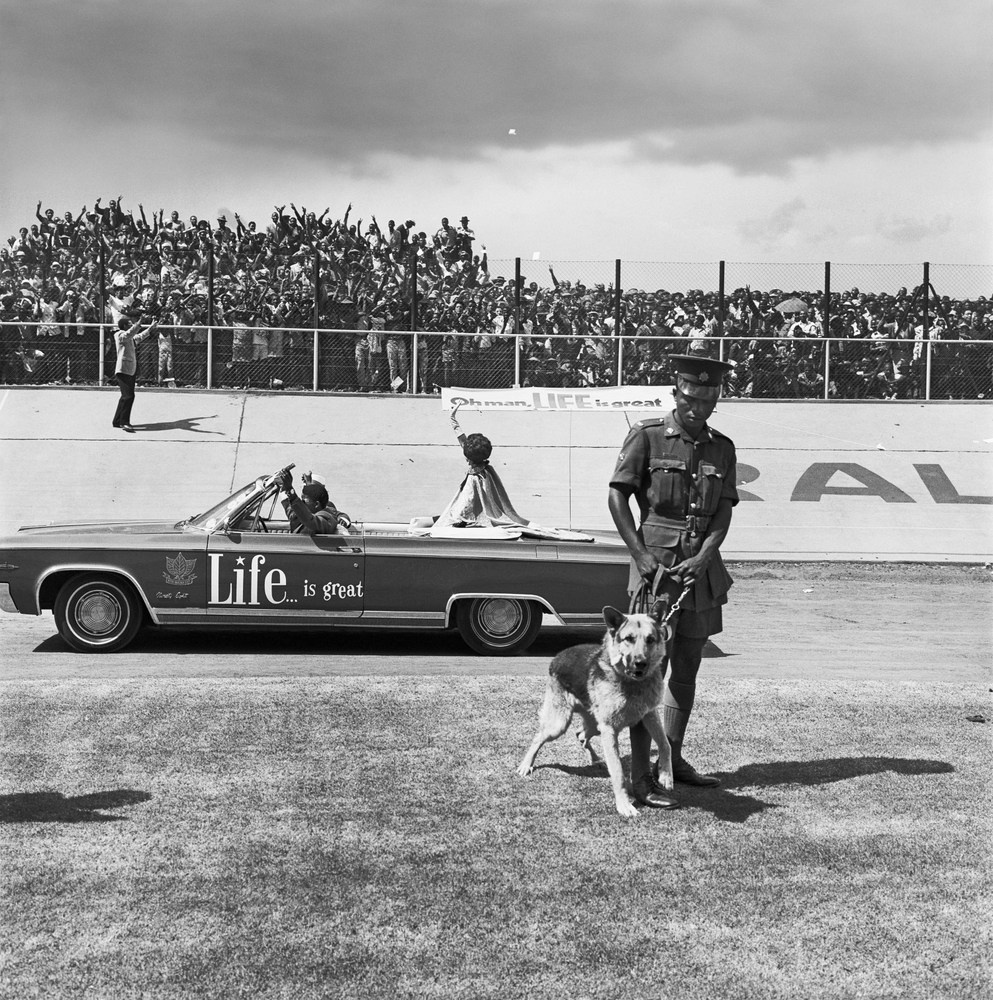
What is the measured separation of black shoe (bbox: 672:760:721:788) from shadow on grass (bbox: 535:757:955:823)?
32 mm

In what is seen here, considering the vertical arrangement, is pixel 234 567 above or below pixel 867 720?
above

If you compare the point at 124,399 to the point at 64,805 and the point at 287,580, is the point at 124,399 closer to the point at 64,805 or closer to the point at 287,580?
the point at 287,580

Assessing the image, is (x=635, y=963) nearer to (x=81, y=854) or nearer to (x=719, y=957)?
(x=719, y=957)

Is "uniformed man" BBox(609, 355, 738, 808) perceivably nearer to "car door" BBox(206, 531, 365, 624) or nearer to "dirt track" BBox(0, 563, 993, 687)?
"dirt track" BBox(0, 563, 993, 687)

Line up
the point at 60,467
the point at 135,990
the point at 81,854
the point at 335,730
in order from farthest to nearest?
the point at 60,467, the point at 335,730, the point at 81,854, the point at 135,990

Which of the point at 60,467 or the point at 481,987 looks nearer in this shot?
the point at 481,987

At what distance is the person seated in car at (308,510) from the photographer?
30.0 feet

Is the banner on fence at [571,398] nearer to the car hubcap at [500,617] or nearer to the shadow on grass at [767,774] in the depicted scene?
the car hubcap at [500,617]

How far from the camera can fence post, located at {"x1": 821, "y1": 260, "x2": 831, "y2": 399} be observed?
2116cm

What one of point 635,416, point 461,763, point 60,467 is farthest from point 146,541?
point 635,416

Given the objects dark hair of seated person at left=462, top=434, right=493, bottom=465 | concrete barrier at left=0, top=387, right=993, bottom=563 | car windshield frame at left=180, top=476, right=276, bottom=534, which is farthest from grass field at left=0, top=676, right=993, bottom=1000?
concrete barrier at left=0, top=387, right=993, bottom=563

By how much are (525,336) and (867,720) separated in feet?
46.4

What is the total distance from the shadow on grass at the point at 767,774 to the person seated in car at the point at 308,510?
12.4 feet

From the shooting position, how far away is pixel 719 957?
3732 mm
